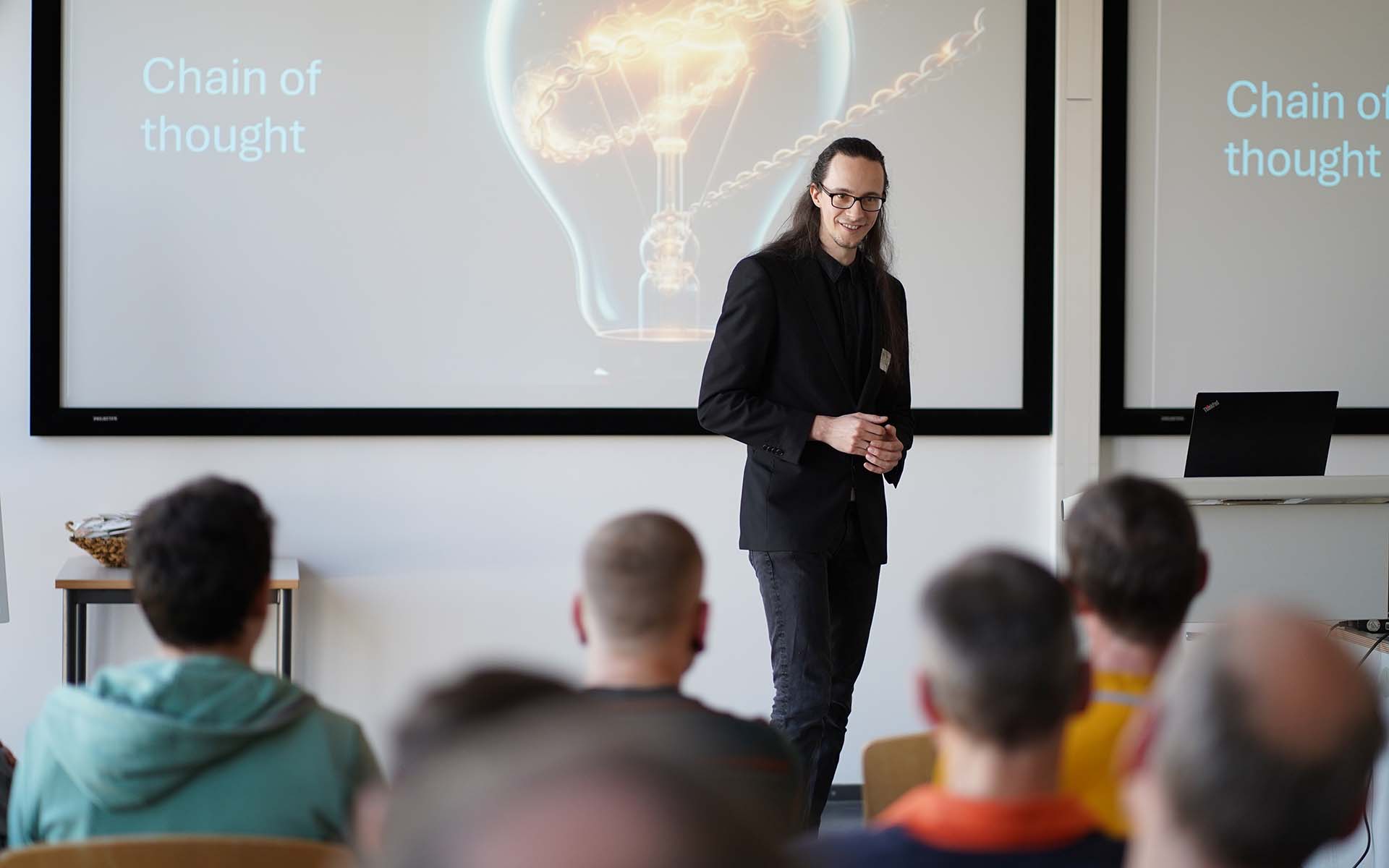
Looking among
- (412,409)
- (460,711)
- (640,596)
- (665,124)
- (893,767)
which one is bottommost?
(893,767)

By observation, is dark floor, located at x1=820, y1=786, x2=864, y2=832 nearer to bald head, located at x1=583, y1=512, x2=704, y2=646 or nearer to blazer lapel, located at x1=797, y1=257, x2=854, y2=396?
blazer lapel, located at x1=797, y1=257, x2=854, y2=396

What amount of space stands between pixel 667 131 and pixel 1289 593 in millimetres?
2188

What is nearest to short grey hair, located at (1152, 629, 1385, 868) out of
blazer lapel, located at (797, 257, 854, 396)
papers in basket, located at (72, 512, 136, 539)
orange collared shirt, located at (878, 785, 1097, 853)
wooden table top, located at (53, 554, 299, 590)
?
orange collared shirt, located at (878, 785, 1097, 853)

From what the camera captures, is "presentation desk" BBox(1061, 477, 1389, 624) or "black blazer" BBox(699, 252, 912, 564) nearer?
"black blazer" BBox(699, 252, 912, 564)

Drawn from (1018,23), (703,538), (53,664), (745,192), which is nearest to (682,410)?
(703,538)

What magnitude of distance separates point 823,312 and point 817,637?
73 centimetres

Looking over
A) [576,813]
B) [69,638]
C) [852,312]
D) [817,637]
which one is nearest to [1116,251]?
[852,312]

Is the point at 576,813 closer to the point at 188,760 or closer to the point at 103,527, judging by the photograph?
the point at 188,760

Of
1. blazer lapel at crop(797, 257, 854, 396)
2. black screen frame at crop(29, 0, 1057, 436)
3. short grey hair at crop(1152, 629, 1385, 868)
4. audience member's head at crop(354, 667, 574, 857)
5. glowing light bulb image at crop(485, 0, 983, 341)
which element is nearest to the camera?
audience member's head at crop(354, 667, 574, 857)

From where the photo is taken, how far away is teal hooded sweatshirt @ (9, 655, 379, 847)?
1.54 metres

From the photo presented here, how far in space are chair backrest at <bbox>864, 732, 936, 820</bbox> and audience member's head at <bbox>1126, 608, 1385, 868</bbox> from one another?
101cm

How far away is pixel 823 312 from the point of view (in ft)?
9.96

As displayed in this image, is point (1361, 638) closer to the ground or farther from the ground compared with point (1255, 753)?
closer to the ground

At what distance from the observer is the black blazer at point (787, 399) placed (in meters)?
2.95
